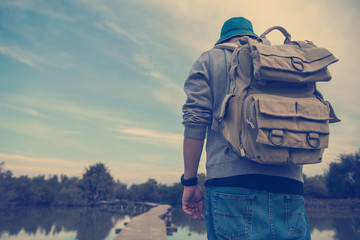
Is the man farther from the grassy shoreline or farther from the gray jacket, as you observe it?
the grassy shoreline

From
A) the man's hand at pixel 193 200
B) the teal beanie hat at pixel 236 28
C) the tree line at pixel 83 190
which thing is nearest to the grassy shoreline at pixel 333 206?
the tree line at pixel 83 190

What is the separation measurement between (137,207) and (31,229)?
1718cm

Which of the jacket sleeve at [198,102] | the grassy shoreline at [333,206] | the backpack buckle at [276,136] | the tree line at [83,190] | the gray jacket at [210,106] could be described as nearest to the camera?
the backpack buckle at [276,136]

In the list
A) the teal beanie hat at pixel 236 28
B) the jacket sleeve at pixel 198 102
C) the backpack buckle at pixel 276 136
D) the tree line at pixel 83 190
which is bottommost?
the tree line at pixel 83 190

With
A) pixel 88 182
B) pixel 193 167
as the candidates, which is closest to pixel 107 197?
pixel 88 182

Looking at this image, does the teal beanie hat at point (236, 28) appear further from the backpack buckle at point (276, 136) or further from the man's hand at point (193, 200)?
the man's hand at point (193, 200)

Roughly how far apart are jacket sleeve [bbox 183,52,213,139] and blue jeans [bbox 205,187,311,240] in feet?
1.38

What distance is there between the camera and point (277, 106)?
1.32m

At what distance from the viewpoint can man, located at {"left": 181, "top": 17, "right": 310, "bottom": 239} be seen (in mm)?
1297

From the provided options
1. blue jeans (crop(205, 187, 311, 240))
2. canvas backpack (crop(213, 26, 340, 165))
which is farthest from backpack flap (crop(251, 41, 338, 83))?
blue jeans (crop(205, 187, 311, 240))

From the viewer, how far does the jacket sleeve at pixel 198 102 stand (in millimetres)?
1628

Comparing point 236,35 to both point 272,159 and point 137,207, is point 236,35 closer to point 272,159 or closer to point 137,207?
point 272,159

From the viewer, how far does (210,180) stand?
1.52m

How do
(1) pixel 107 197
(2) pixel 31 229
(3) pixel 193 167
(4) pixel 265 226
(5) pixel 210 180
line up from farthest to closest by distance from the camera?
1. (1) pixel 107 197
2. (2) pixel 31 229
3. (3) pixel 193 167
4. (5) pixel 210 180
5. (4) pixel 265 226
